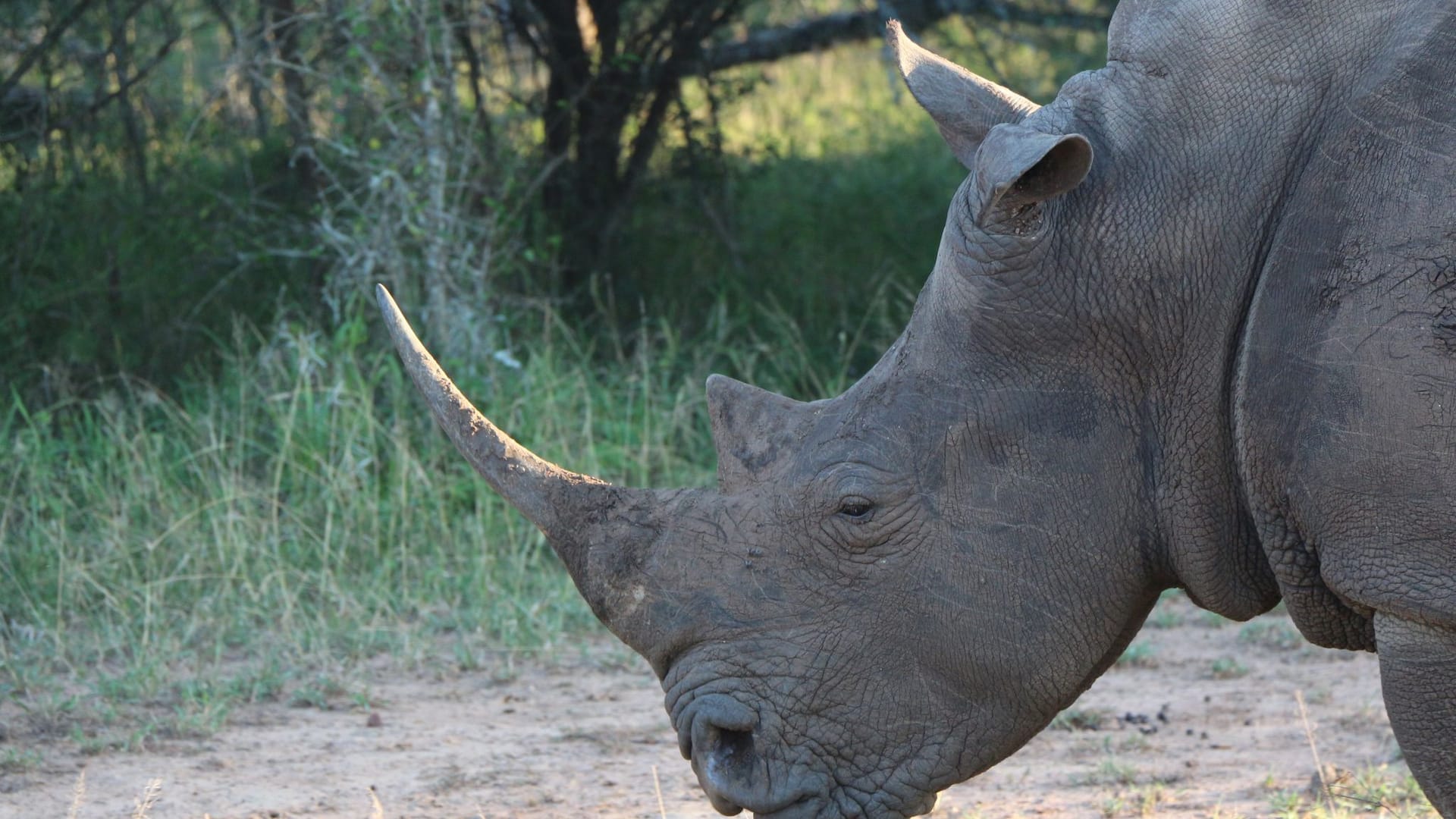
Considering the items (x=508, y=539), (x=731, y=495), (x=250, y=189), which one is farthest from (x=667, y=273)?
(x=731, y=495)

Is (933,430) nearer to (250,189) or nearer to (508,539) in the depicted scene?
(508,539)

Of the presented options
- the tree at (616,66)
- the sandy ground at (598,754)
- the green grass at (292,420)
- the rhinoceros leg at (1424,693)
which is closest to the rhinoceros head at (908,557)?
the rhinoceros leg at (1424,693)

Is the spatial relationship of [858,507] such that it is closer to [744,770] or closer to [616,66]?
[744,770]

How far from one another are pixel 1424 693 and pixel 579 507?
1.39 metres

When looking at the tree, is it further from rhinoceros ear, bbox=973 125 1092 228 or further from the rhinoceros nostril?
rhinoceros ear, bbox=973 125 1092 228

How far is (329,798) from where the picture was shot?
162 inches

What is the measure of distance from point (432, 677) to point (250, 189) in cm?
304

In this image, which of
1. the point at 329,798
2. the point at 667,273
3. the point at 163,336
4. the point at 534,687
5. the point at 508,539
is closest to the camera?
the point at 329,798

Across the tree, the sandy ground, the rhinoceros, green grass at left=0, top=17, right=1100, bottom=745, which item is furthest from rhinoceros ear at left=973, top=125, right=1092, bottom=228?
the tree

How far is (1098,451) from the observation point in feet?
9.18

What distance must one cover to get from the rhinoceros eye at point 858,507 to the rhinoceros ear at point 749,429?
0.16m

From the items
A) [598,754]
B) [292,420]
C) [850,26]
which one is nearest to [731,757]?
[598,754]

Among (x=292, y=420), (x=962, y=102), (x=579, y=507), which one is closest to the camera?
(x=579, y=507)

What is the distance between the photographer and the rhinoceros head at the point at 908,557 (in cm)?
281
